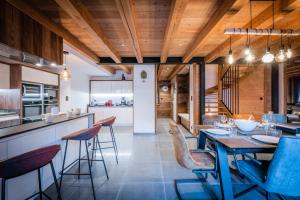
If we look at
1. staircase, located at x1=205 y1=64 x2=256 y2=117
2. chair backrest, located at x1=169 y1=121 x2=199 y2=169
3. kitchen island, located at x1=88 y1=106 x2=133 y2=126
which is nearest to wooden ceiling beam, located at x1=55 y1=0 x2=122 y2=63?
chair backrest, located at x1=169 y1=121 x2=199 y2=169

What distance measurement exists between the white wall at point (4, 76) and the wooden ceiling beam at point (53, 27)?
1537 millimetres

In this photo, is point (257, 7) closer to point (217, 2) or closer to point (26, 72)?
point (217, 2)

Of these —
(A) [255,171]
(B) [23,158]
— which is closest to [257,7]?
(A) [255,171]

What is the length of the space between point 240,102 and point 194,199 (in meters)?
5.54

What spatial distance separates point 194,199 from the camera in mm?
2053

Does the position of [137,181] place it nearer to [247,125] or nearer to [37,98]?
[247,125]

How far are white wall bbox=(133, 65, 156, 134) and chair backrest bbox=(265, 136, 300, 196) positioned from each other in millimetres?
4384

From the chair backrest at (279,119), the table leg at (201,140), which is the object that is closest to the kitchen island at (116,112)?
the table leg at (201,140)

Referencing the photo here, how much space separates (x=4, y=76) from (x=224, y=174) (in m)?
4.56

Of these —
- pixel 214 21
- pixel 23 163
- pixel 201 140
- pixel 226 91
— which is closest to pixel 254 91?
pixel 226 91

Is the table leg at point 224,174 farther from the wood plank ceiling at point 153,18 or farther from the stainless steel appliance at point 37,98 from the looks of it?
the stainless steel appliance at point 37,98

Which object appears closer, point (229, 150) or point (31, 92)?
point (229, 150)

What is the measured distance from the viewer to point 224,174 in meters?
1.86

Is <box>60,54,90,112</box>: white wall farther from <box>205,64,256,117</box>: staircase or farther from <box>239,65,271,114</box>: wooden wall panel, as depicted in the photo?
<box>239,65,271,114</box>: wooden wall panel
